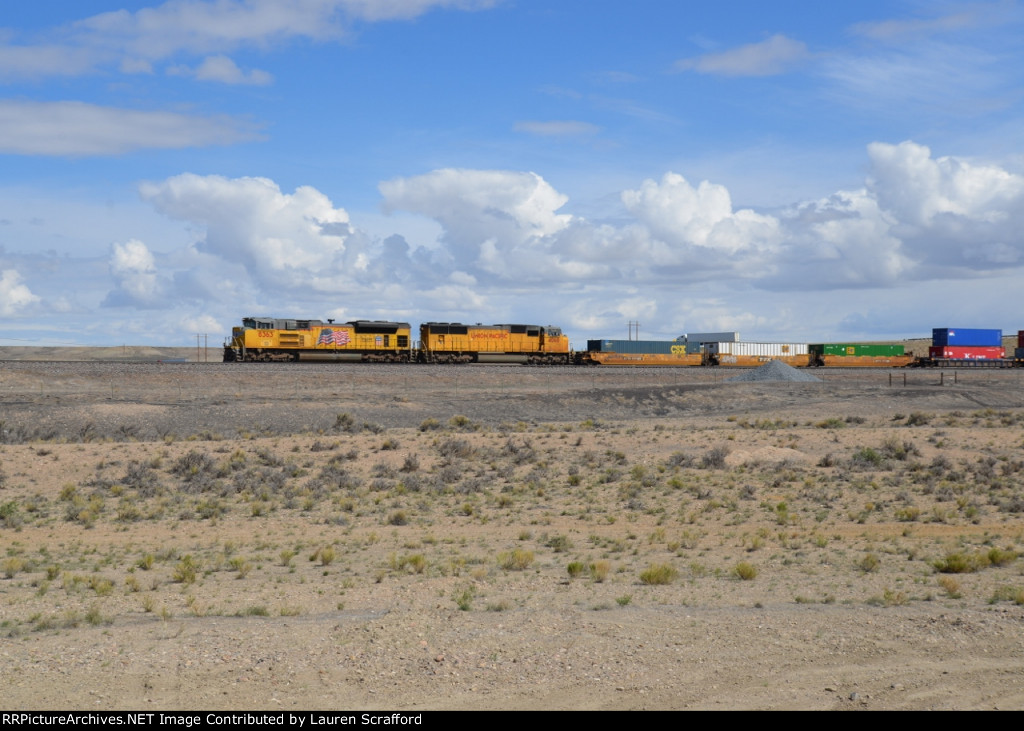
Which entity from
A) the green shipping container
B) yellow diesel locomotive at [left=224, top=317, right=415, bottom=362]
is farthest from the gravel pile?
the green shipping container

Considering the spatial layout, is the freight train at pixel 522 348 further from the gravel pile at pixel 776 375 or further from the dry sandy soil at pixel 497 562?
the dry sandy soil at pixel 497 562

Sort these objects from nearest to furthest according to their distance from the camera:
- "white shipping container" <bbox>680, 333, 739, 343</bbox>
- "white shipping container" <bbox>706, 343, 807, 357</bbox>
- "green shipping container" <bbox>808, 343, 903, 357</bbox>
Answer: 1. "white shipping container" <bbox>706, 343, 807, 357</bbox>
2. "green shipping container" <bbox>808, 343, 903, 357</bbox>
3. "white shipping container" <bbox>680, 333, 739, 343</bbox>

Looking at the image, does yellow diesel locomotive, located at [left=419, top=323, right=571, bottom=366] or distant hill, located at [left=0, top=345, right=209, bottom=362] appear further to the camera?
distant hill, located at [left=0, top=345, right=209, bottom=362]

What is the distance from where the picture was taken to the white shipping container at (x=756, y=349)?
98.1 m

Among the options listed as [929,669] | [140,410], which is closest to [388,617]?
[929,669]

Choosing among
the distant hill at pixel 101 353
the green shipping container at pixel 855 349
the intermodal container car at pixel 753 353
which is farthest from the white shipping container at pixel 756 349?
the distant hill at pixel 101 353

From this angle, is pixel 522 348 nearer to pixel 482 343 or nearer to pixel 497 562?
pixel 482 343

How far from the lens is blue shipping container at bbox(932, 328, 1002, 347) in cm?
10300

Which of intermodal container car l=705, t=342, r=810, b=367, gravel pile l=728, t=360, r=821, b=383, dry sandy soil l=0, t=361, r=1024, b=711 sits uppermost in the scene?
intermodal container car l=705, t=342, r=810, b=367

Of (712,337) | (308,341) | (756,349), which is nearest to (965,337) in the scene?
(756,349)

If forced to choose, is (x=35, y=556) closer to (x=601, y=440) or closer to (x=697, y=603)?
(x=697, y=603)

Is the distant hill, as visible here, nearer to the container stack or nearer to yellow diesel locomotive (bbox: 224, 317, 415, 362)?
yellow diesel locomotive (bbox: 224, 317, 415, 362)

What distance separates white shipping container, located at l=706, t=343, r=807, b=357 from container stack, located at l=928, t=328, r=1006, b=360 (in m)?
15.7
